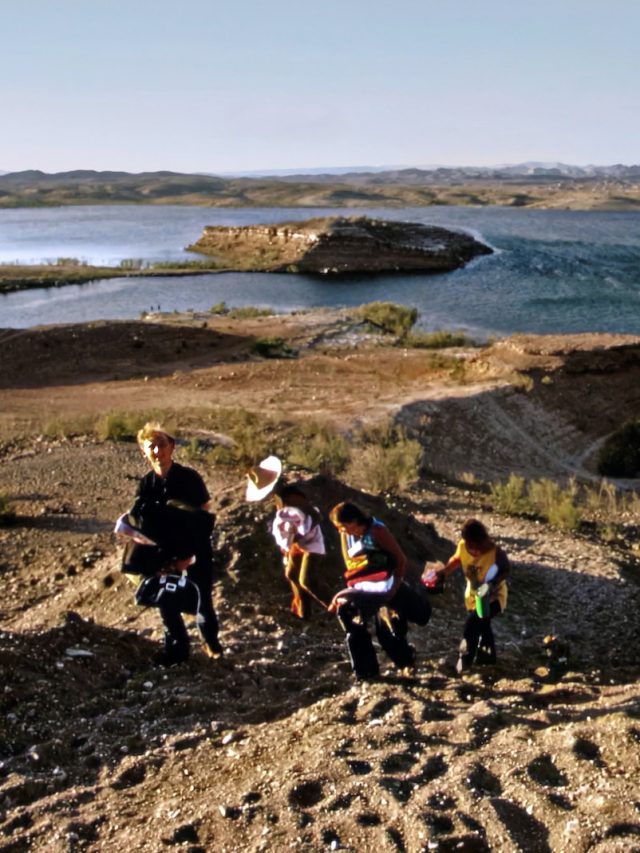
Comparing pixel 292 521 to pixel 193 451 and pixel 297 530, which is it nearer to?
pixel 297 530

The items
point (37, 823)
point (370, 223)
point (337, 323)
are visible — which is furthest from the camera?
point (370, 223)

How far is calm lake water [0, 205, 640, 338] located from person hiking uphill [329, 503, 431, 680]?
27.2m

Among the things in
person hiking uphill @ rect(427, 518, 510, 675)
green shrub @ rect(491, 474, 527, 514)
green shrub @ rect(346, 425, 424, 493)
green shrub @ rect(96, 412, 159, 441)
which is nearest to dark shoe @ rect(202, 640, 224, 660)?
person hiking uphill @ rect(427, 518, 510, 675)

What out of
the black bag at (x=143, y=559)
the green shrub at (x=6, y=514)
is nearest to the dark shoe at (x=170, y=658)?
the black bag at (x=143, y=559)

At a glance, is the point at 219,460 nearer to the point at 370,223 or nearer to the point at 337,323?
the point at 337,323

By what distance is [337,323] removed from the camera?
30.7m

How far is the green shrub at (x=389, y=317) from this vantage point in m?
30.5

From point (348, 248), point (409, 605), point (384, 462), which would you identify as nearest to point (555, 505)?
point (384, 462)

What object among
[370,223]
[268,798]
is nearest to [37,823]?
[268,798]

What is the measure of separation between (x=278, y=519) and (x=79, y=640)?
169cm

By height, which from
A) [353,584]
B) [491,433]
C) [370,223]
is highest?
[370,223]

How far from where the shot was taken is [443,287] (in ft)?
148

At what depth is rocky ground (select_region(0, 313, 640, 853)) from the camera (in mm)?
4098

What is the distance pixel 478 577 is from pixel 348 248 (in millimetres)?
51172
